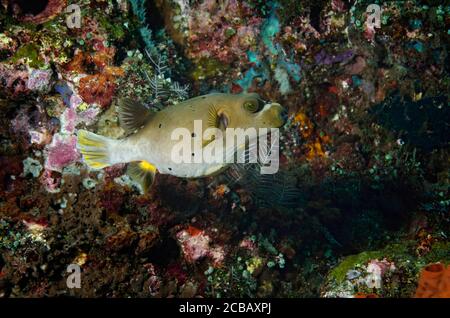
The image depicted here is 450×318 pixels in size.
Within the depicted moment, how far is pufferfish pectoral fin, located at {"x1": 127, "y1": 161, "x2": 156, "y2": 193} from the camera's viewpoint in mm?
3088

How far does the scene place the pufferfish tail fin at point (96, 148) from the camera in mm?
3123

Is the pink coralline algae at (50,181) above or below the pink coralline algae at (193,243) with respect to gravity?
above

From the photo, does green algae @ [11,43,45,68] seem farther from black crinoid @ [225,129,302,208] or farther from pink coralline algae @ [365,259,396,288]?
pink coralline algae @ [365,259,396,288]

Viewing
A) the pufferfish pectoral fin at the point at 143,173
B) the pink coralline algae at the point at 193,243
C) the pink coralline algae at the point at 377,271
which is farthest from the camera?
the pink coralline algae at the point at 193,243

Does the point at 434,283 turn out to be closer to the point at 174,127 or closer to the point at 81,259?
the point at 174,127

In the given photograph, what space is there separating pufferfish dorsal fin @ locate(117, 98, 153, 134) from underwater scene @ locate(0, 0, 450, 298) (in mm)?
20

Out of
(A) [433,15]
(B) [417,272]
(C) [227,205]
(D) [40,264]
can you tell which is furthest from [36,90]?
(A) [433,15]

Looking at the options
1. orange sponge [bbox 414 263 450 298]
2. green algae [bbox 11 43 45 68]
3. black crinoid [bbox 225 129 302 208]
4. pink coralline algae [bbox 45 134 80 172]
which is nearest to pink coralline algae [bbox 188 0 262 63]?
black crinoid [bbox 225 129 302 208]

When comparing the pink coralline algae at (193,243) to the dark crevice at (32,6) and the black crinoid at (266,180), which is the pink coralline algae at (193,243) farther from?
the dark crevice at (32,6)

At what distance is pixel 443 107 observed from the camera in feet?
22.1

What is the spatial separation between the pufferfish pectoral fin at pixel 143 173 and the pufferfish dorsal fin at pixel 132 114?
335 mm

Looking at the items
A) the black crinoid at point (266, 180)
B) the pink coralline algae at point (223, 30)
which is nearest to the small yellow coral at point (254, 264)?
the black crinoid at point (266, 180)

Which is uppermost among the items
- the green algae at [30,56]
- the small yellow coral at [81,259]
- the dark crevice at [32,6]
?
the dark crevice at [32,6]
